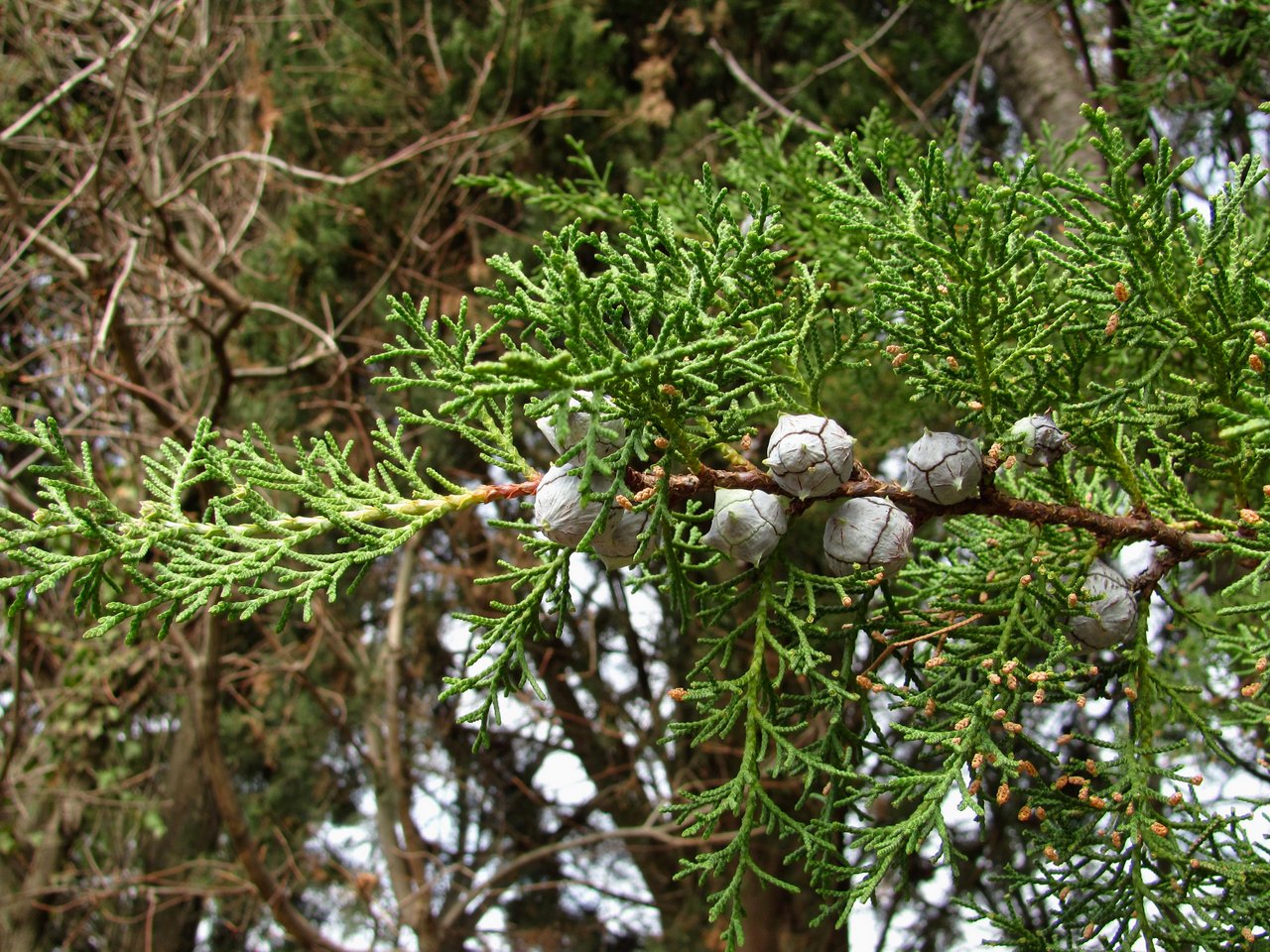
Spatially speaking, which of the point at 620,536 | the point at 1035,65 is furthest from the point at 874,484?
the point at 1035,65

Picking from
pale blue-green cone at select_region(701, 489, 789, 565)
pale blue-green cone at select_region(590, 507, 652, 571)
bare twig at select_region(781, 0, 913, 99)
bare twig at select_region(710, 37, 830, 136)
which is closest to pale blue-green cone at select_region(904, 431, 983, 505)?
pale blue-green cone at select_region(701, 489, 789, 565)

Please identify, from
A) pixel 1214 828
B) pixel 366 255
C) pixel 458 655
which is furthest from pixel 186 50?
pixel 1214 828

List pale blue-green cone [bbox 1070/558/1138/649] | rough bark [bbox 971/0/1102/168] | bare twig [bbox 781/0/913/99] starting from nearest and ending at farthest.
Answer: pale blue-green cone [bbox 1070/558/1138/649]
rough bark [bbox 971/0/1102/168]
bare twig [bbox 781/0/913/99]

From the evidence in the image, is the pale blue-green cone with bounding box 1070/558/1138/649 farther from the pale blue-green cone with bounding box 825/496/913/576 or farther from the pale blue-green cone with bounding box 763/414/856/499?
the pale blue-green cone with bounding box 763/414/856/499

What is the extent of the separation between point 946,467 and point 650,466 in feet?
1.23

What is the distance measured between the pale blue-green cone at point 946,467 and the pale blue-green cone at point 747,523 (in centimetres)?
18

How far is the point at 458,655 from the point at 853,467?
3837mm

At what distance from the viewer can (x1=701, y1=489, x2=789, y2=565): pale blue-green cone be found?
1.13 meters

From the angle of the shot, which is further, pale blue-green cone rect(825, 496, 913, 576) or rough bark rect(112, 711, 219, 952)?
rough bark rect(112, 711, 219, 952)

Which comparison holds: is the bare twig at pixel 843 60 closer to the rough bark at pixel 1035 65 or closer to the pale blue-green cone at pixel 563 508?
the rough bark at pixel 1035 65

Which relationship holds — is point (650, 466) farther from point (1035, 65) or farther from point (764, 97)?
point (1035, 65)

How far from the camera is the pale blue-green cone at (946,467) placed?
1.15 metres

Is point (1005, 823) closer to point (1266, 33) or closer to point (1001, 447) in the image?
point (1266, 33)

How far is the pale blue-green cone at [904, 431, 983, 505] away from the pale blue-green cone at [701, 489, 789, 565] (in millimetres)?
183
